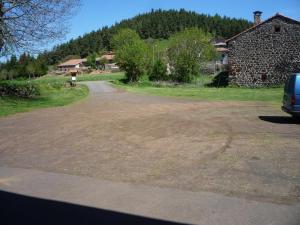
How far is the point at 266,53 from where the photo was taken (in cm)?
4159

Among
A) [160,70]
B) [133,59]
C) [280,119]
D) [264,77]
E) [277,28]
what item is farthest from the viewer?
[133,59]

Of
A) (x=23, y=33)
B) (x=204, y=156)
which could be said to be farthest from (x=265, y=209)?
(x=23, y=33)

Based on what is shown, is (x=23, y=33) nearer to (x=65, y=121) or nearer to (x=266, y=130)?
(x=65, y=121)

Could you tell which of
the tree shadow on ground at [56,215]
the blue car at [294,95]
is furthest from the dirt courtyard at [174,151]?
the tree shadow on ground at [56,215]

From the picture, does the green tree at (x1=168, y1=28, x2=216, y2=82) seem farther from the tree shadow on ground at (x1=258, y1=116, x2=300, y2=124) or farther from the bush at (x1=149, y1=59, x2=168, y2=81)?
the tree shadow on ground at (x1=258, y1=116, x2=300, y2=124)

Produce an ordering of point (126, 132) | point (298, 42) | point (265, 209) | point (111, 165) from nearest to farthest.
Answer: point (265, 209)
point (111, 165)
point (126, 132)
point (298, 42)

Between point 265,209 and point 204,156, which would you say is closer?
point 265,209

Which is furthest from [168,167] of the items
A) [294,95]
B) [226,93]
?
[226,93]

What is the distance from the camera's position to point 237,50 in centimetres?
4266

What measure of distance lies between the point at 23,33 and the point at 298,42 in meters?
27.4

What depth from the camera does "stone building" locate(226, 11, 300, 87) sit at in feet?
133

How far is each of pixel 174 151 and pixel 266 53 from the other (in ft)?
113

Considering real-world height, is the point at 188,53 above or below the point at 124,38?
below

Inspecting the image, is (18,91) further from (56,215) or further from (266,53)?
(56,215)
